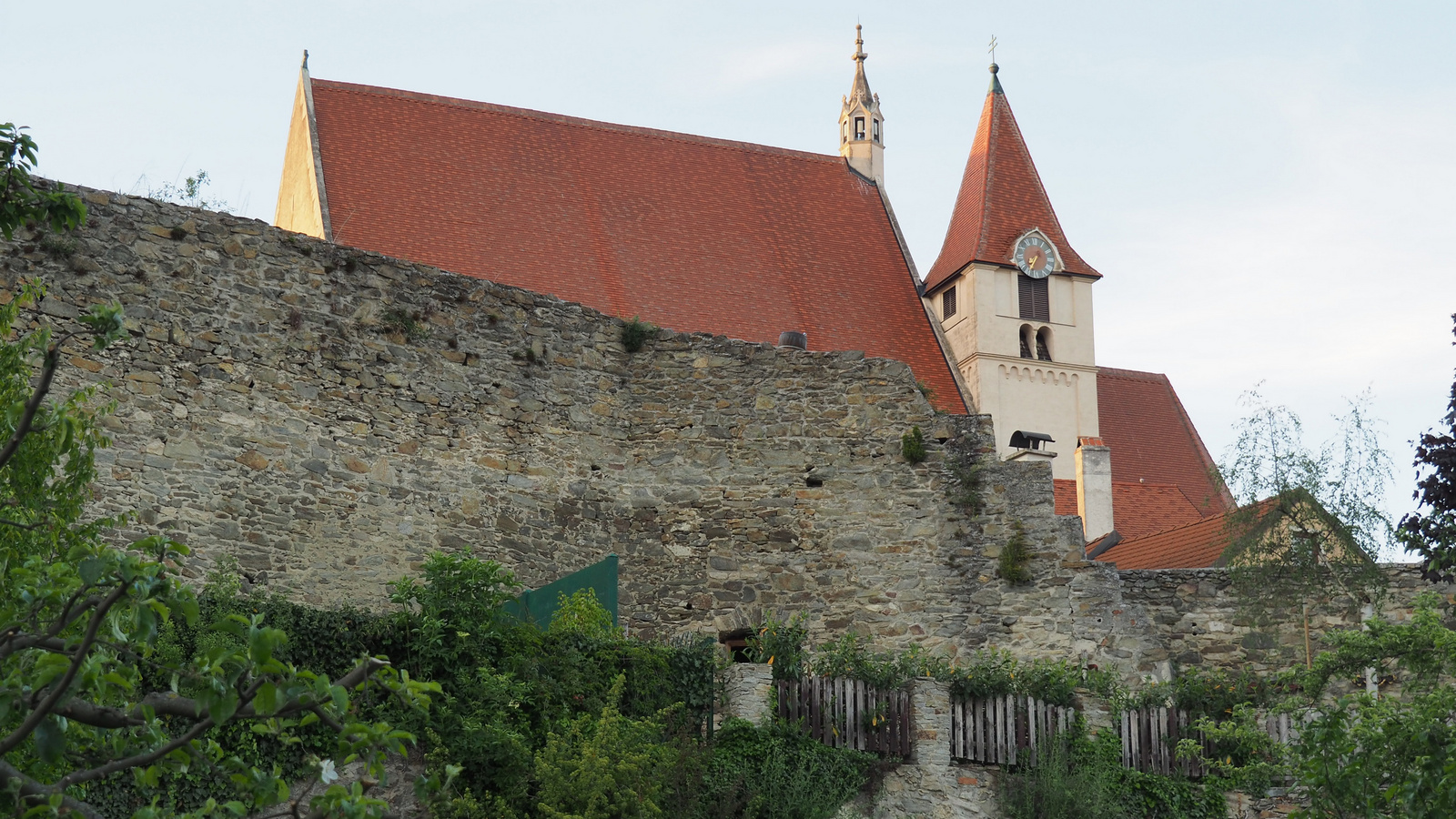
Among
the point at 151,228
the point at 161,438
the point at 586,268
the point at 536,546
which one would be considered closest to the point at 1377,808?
the point at 536,546

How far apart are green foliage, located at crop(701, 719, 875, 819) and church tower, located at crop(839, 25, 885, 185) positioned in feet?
53.2

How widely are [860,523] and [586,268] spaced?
8429mm

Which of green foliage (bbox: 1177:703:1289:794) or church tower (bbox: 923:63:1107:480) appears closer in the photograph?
green foliage (bbox: 1177:703:1289:794)

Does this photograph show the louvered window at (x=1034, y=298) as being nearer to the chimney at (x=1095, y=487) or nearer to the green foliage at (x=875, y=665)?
the chimney at (x=1095, y=487)

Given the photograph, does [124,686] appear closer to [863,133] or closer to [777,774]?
[777,774]

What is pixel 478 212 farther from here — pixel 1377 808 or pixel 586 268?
pixel 1377 808

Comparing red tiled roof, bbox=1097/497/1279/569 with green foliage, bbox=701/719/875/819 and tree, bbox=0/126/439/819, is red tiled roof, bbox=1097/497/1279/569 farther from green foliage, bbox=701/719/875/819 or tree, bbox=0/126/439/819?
tree, bbox=0/126/439/819

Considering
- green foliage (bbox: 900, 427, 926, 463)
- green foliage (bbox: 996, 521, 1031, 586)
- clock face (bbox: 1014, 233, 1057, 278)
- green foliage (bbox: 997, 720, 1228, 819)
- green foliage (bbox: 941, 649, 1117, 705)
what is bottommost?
green foliage (bbox: 997, 720, 1228, 819)

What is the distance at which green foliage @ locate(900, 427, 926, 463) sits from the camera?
44.9 ft

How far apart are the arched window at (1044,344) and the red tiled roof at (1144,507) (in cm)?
452

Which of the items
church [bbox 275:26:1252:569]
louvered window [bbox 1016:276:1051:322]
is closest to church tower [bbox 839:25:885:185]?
church [bbox 275:26:1252:569]

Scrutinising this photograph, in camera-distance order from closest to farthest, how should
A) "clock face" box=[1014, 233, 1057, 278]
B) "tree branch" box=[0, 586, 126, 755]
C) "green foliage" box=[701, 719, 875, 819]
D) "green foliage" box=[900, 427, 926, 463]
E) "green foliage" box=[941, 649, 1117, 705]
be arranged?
"tree branch" box=[0, 586, 126, 755]
"green foliage" box=[701, 719, 875, 819]
"green foliage" box=[941, 649, 1117, 705]
"green foliage" box=[900, 427, 926, 463]
"clock face" box=[1014, 233, 1057, 278]

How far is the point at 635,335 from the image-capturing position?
13758 millimetres

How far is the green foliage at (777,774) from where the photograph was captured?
33.6 feet
